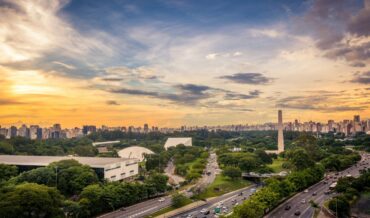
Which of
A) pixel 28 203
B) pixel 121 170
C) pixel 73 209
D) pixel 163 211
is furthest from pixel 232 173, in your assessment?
pixel 28 203

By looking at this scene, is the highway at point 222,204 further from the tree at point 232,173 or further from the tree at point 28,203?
the tree at point 28,203

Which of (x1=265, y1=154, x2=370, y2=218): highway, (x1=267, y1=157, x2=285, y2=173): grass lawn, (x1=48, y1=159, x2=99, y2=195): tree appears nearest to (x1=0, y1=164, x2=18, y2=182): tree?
(x1=48, y1=159, x2=99, y2=195): tree

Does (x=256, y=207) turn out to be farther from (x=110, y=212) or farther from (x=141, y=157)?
(x=141, y=157)

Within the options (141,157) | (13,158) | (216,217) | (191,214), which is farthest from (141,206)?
(141,157)

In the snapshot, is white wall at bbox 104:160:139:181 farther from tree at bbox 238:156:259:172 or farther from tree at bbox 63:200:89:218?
tree at bbox 238:156:259:172

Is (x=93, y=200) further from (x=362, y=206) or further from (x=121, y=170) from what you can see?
(x=362, y=206)

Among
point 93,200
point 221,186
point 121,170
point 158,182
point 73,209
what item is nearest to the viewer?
point 73,209
